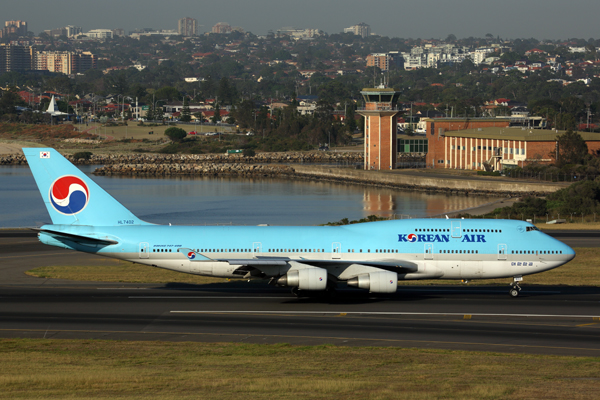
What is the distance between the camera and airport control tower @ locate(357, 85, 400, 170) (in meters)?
147

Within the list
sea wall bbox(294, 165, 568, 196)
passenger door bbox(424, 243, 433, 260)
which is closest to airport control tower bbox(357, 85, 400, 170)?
sea wall bbox(294, 165, 568, 196)

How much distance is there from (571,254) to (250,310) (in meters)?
18.7

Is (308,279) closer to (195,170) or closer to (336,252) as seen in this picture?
(336,252)

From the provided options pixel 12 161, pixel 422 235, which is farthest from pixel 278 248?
pixel 12 161

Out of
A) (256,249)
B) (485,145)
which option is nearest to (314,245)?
(256,249)

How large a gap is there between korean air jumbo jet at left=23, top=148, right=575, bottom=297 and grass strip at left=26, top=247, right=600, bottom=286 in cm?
590

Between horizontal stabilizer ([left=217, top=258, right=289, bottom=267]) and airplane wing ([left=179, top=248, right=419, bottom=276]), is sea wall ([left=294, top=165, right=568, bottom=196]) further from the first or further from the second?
horizontal stabilizer ([left=217, top=258, right=289, bottom=267])

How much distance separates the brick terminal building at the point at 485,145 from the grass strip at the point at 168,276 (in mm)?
89403

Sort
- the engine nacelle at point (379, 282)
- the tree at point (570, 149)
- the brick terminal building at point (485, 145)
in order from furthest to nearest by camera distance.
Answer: the brick terminal building at point (485, 145), the tree at point (570, 149), the engine nacelle at point (379, 282)

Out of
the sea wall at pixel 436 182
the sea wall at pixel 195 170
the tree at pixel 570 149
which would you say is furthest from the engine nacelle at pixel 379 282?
the sea wall at pixel 195 170

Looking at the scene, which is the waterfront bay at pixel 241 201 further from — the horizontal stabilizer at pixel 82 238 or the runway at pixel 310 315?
the horizontal stabilizer at pixel 82 238

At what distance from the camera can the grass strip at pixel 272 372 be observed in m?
23.0

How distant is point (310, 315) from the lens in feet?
119

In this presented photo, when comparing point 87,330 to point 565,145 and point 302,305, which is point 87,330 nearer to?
point 302,305
